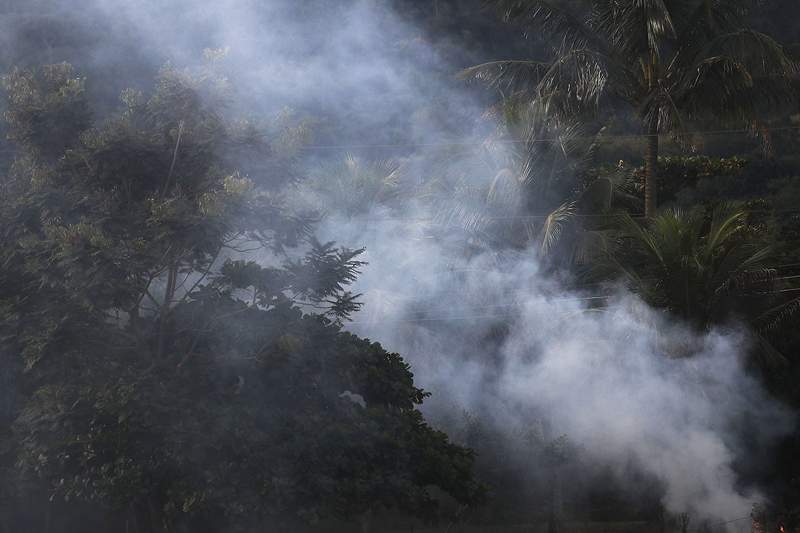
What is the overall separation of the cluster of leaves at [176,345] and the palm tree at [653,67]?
22.0 ft

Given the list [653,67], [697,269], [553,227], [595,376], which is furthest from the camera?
[653,67]

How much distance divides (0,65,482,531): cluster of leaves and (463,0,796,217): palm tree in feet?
22.0

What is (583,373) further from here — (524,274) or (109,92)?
(109,92)

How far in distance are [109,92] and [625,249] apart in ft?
37.6

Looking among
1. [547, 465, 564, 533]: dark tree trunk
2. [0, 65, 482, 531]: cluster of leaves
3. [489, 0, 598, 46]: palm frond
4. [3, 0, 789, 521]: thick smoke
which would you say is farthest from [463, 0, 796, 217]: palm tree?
[0, 65, 482, 531]: cluster of leaves

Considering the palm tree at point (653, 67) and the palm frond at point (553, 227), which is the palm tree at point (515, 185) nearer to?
the palm frond at point (553, 227)

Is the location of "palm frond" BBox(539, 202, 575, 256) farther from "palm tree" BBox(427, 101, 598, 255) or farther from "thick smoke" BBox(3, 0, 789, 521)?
"thick smoke" BBox(3, 0, 789, 521)

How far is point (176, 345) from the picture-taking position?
9641 millimetres

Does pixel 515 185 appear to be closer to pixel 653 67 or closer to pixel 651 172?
pixel 651 172

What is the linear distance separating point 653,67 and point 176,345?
9.35 metres

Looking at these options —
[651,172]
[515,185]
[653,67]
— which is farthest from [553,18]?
[651,172]

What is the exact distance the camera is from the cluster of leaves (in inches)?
343

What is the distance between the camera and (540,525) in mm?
13688


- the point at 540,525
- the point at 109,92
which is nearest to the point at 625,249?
the point at 540,525
